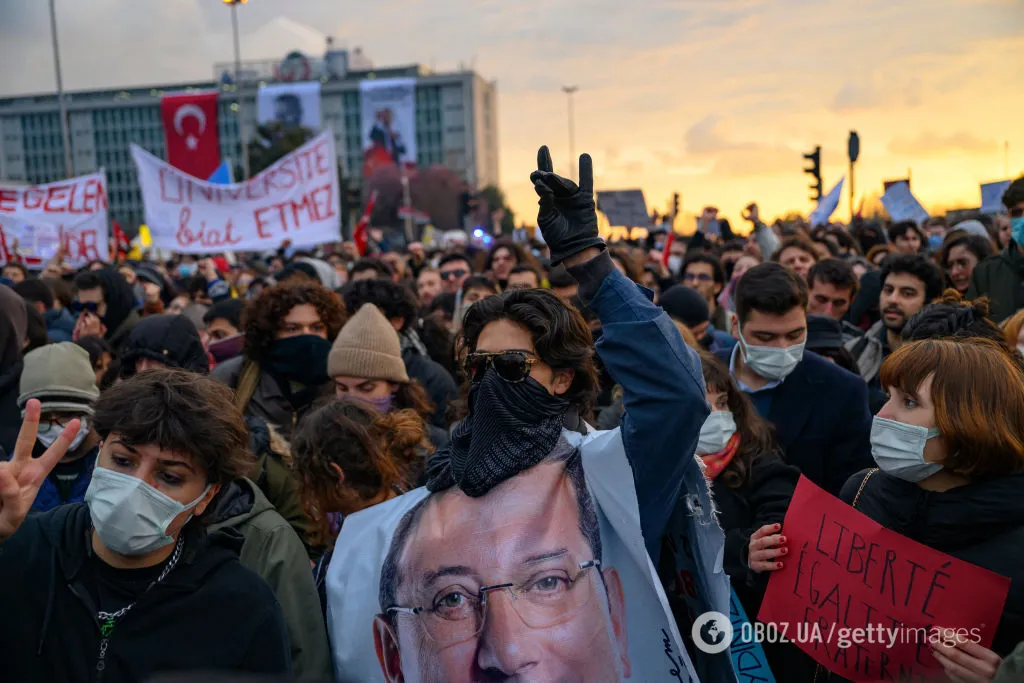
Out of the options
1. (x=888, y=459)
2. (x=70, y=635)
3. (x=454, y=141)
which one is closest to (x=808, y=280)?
(x=888, y=459)

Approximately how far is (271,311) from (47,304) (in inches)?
152

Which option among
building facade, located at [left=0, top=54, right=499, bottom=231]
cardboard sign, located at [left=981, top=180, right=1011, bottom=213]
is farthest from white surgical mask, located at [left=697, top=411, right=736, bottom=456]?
building facade, located at [left=0, top=54, right=499, bottom=231]

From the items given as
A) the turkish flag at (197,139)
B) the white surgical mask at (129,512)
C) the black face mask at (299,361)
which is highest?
the turkish flag at (197,139)

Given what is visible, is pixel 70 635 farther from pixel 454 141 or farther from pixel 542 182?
pixel 454 141

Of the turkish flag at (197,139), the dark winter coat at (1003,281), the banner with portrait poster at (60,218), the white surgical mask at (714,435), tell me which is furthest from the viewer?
the turkish flag at (197,139)

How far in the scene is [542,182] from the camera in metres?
2.31

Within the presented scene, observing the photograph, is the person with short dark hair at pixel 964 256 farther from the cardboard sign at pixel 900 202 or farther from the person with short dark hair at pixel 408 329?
the cardboard sign at pixel 900 202

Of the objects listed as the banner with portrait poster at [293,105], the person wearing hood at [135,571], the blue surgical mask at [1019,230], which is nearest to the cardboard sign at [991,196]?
the blue surgical mask at [1019,230]

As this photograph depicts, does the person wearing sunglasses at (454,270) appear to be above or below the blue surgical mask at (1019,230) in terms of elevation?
below

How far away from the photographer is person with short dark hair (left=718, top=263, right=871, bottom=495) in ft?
13.8

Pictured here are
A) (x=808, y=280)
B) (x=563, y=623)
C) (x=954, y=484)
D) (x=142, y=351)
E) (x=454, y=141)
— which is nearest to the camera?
(x=563, y=623)

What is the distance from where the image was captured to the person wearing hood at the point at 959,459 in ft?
8.58

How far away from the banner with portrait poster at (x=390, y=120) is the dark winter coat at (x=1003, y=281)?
244ft

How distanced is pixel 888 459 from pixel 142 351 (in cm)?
374
